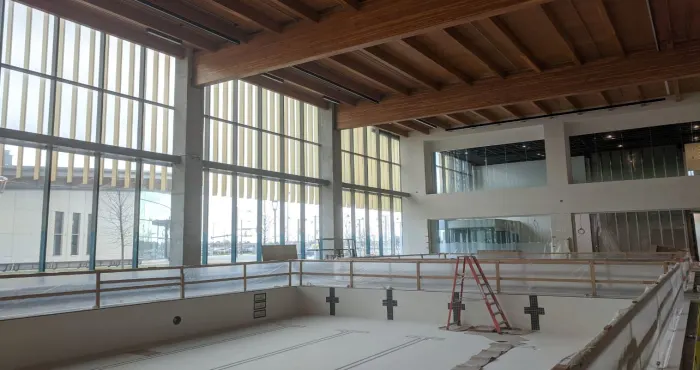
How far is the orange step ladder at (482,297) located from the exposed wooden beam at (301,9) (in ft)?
24.3

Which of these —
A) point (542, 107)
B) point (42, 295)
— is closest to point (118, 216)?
point (42, 295)

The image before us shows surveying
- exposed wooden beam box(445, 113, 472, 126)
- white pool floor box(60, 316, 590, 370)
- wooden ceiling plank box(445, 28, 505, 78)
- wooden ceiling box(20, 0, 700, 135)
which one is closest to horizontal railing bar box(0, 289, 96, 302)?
white pool floor box(60, 316, 590, 370)

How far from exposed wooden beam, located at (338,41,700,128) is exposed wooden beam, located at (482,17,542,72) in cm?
101

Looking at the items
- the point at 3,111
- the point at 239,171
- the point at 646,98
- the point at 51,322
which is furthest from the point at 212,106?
the point at 646,98

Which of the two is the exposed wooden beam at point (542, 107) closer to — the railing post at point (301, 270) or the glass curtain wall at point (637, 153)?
the glass curtain wall at point (637, 153)

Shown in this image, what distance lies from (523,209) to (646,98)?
7.64 metres

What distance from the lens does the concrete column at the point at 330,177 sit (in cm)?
2262

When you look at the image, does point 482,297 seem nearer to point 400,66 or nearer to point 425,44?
point 425,44

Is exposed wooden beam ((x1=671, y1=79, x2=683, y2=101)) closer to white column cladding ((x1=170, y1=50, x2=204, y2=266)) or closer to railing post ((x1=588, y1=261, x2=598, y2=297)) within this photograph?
railing post ((x1=588, y1=261, x2=598, y2=297))

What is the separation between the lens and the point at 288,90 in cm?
2136

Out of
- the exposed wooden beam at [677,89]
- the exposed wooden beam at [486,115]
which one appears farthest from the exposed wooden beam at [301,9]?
the exposed wooden beam at [677,89]

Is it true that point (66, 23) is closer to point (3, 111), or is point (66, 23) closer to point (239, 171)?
point (3, 111)

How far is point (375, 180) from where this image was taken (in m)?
28.1

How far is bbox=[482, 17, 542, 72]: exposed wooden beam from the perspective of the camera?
561 inches
